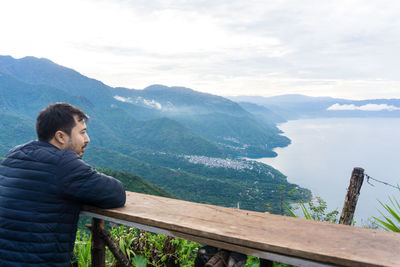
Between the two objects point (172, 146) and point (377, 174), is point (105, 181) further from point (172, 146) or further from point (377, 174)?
point (172, 146)

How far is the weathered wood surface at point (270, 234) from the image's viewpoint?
0.87 meters

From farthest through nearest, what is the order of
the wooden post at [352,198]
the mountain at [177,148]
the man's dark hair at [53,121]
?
the mountain at [177,148]
the wooden post at [352,198]
the man's dark hair at [53,121]

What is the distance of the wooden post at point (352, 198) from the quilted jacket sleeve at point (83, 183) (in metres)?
2.14

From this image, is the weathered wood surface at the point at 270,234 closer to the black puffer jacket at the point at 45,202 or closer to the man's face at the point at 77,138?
the black puffer jacket at the point at 45,202

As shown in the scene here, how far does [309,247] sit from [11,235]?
1211mm

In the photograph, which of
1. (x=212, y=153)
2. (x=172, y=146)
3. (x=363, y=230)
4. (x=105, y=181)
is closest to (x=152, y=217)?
(x=105, y=181)

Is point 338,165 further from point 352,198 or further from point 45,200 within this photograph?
point 45,200

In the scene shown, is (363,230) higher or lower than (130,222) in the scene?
higher

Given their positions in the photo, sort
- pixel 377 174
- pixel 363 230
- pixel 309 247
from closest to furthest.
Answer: pixel 309 247
pixel 363 230
pixel 377 174

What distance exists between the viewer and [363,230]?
3.45 feet

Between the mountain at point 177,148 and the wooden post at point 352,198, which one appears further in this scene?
the mountain at point 177,148

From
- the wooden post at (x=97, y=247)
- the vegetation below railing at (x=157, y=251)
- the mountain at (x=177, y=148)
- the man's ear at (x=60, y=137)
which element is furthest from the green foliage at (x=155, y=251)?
the mountain at (x=177, y=148)

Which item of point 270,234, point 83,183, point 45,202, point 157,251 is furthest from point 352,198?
point 45,202

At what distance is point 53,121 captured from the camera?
1.45m
